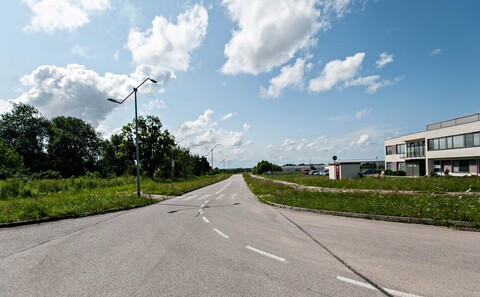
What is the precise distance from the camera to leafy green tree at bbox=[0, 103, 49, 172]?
2301 inches

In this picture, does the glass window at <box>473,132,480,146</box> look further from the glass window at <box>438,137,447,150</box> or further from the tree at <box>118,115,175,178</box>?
the tree at <box>118,115,175,178</box>

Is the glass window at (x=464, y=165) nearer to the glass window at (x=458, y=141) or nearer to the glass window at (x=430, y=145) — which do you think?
the glass window at (x=458, y=141)

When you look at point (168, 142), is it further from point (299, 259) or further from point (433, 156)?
point (299, 259)

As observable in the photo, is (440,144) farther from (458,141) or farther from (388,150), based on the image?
(388,150)

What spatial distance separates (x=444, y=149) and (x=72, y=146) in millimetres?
79324

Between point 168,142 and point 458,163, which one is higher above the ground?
point 168,142

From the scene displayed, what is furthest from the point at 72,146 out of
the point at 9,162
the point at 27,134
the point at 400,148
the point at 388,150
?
the point at 400,148

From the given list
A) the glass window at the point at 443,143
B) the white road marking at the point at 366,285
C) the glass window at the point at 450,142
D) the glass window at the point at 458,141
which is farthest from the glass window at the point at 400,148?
the white road marking at the point at 366,285

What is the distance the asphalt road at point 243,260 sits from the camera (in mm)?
4148

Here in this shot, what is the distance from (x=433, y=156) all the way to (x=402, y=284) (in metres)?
44.1

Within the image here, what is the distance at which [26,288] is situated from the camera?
14.2 feet

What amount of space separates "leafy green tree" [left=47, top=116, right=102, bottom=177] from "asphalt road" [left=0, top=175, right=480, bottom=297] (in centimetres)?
6594

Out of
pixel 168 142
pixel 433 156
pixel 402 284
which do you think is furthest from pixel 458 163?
pixel 168 142

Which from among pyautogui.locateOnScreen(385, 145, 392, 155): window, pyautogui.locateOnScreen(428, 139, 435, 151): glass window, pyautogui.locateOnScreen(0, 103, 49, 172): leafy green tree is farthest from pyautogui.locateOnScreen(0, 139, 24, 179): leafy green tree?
pyautogui.locateOnScreen(385, 145, 392, 155): window
